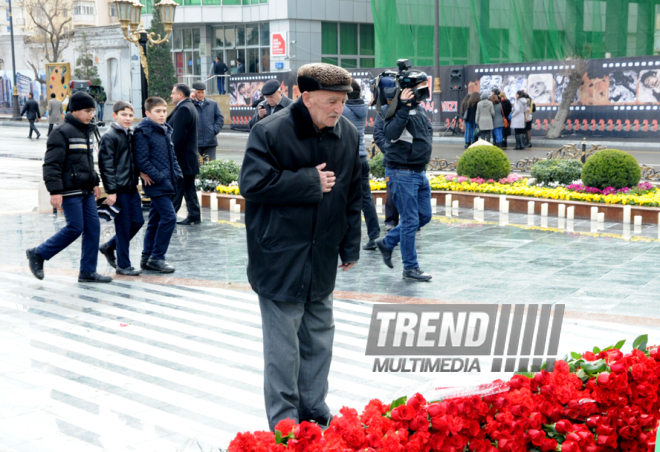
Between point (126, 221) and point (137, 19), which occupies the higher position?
point (137, 19)

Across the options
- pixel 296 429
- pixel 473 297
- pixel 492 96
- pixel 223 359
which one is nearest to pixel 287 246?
pixel 296 429

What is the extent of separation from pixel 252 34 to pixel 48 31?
1174 centimetres

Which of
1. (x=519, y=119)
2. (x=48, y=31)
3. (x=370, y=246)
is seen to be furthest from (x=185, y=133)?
(x=48, y=31)

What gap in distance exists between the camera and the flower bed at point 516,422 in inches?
116

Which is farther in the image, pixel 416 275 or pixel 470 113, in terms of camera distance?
pixel 470 113

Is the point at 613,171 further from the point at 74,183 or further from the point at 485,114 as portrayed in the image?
the point at 485,114

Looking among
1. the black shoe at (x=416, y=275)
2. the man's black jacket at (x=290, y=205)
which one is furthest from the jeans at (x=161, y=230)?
the man's black jacket at (x=290, y=205)

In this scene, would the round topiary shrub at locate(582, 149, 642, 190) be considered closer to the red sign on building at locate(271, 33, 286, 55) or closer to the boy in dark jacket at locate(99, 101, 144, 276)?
the boy in dark jacket at locate(99, 101, 144, 276)

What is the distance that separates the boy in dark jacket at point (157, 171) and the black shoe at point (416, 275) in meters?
2.42

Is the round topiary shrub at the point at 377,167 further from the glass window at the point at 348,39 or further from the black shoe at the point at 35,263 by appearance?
the glass window at the point at 348,39

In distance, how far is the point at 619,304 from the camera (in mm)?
6695

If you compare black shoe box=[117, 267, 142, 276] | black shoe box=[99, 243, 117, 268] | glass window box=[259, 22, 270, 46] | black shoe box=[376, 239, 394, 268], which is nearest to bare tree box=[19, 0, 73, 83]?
glass window box=[259, 22, 270, 46]

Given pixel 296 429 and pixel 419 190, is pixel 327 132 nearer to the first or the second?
pixel 296 429

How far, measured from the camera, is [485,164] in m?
13.2
